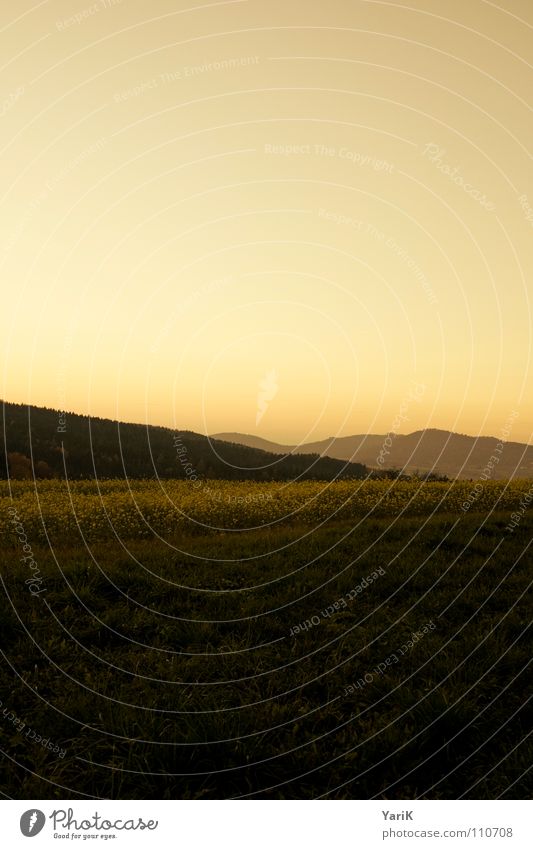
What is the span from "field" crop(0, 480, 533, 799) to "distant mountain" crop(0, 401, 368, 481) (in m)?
19.3

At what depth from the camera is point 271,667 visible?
641cm

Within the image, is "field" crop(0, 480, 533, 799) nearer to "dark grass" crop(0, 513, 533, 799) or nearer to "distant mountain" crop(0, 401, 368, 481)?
"dark grass" crop(0, 513, 533, 799)

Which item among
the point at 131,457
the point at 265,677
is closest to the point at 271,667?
the point at 265,677

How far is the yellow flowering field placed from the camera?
14.8 metres

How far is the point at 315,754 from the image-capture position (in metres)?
4.85

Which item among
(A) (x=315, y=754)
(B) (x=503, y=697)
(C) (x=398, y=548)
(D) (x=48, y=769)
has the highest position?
(C) (x=398, y=548)

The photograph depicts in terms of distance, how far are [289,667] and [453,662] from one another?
1904 mm

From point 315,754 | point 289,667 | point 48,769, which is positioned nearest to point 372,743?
point 315,754

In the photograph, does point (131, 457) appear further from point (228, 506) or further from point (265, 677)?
point (265, 677)
